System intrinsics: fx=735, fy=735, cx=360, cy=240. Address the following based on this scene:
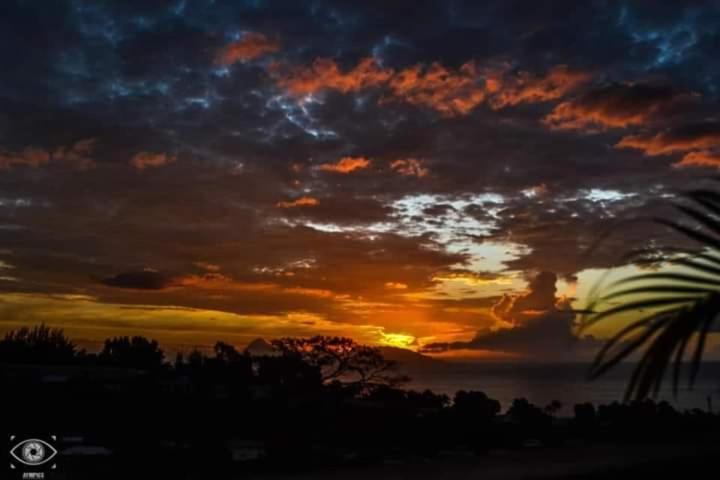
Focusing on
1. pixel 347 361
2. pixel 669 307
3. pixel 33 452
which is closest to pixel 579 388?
pixel 347 361

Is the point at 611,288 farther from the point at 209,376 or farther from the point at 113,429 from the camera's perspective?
the point at 209,376

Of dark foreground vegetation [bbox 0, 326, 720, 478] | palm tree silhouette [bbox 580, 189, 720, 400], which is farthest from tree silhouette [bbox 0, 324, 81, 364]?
palm tree silhouette [bbox 580, 189, 720, 400]

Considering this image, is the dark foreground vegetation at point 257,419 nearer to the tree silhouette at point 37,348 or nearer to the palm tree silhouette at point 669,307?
the tree silhouette at point 37,348

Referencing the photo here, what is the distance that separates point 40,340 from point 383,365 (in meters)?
8.98

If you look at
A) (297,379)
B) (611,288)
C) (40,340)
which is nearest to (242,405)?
(297,379)

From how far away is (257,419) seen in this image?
1259cm

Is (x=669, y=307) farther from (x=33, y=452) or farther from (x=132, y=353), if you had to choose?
(x=132, y=353)

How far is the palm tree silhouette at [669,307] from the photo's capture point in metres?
2.87

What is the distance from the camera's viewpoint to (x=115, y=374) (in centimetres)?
1325

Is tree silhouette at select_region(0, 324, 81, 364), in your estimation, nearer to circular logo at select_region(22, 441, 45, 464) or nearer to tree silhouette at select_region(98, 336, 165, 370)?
tree silhouette at select_region(98, 336, 165, 370)
